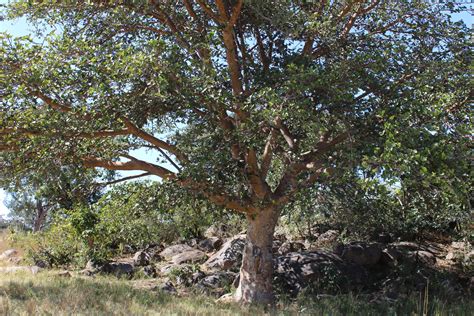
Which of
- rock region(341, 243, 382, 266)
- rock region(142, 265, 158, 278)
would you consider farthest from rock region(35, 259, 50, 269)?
rock region(341, 243, 382, 266)

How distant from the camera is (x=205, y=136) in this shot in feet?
32.6

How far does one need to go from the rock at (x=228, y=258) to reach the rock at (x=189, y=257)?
0.60 m

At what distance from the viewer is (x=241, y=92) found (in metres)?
9.15

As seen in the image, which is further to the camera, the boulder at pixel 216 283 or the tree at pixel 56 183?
the boulder at pixel 216 283

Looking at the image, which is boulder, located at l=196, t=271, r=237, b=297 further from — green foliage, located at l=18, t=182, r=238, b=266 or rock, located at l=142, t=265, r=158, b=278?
rock, located at l=142, t=265, r=158, b=278

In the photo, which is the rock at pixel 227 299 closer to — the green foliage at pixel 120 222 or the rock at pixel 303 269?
the rock at pixel 303 269

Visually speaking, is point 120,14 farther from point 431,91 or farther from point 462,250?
point 462,250

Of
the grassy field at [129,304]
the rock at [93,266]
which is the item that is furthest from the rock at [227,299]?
the rock at [93,266]

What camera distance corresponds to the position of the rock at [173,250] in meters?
17.8

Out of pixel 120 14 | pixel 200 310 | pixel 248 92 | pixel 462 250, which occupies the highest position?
pixel 120 14

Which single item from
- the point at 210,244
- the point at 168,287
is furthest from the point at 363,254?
the point at 210,244

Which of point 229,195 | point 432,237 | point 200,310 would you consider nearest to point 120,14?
point 229,195

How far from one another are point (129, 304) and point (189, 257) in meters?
8.76

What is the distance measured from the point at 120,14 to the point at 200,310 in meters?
5.58
